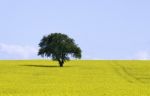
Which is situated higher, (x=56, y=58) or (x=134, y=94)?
(x=56, y=58)

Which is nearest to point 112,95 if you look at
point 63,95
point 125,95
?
point 125,95

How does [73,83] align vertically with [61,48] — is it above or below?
below

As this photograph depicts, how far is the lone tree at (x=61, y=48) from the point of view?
10219cm

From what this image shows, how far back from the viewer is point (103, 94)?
116ft

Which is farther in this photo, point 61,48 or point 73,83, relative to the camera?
point 61,48

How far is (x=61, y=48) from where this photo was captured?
102312 mm

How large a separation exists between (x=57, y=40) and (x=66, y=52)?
3.22 metres

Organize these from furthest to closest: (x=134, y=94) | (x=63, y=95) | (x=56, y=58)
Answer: (x=56, y=58) → (x=134, y=94) → (x=63, y=95)

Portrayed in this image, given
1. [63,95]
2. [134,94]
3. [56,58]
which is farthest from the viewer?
[56,58]

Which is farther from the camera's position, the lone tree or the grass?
the lone tree

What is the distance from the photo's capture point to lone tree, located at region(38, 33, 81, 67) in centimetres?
10219

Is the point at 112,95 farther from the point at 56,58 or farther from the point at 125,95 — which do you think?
the point at 56,58

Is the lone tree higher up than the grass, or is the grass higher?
the lone tree

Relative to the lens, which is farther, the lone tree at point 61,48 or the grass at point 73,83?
the lone tree at point 61,48
